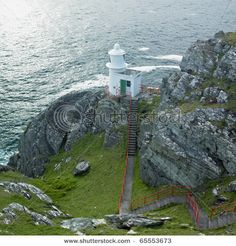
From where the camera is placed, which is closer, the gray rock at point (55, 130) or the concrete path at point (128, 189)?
the concrete path at point (128, 189)

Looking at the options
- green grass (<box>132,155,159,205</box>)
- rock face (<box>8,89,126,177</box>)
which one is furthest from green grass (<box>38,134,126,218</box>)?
rock face (<box>8,89,126,177</box>)

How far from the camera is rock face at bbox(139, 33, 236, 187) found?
44.1 metres

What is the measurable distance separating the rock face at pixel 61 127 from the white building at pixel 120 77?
8.74 ft

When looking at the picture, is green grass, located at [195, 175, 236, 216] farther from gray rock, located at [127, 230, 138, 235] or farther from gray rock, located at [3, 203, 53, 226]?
gray rock, located at [3, 203, 53, 226]

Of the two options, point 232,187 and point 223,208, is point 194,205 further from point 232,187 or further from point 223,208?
point 232,187

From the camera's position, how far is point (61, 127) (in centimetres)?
6925

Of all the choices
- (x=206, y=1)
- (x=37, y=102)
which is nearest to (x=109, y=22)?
(x=206, y=1)

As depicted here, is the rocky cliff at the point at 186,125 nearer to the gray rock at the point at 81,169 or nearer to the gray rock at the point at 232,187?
the gray rock at the point at 232,187

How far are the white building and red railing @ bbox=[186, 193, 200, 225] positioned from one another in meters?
25.1

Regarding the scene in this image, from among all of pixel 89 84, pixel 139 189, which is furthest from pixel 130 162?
pixel 89 84

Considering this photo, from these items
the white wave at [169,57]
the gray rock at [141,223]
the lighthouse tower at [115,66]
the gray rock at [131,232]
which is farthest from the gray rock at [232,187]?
the white wave at [169,57]

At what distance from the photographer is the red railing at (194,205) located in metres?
39.7

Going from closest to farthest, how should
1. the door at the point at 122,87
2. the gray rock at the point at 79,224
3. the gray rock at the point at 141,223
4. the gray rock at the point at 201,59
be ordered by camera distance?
1. the gray rock at the point at 79,224
2. the gray rock at the point at 141,223
3. the gray rock at the point at 201,59
4. the door at the point at 122,87

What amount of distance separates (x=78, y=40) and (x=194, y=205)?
296 ft
